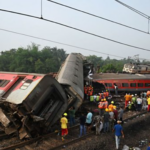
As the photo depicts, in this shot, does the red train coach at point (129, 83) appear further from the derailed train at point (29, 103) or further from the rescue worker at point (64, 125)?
the rescue worker at point (64, 125)

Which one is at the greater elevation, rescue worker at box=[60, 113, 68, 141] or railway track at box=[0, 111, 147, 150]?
rescue worker at box=[60, 113, 68, 141]

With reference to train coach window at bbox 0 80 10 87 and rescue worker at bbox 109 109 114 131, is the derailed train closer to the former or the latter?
train coach window at bbox 0 80 10 87

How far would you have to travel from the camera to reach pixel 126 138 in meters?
9.13

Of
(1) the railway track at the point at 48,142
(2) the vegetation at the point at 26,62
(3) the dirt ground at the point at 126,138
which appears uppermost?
(2) the vegetation at the point at 26,62

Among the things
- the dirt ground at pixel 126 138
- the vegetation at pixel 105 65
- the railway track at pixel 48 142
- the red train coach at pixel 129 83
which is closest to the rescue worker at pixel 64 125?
the railway track at pixel 48 142

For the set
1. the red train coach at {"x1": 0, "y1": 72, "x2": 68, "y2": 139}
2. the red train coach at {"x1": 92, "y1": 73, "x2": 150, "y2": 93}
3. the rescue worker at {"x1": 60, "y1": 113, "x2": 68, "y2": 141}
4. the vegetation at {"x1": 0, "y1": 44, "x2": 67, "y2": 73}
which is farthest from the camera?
the vegetation at {"x1": 0, "y1": 44, "x2": 67, "y2": 73}

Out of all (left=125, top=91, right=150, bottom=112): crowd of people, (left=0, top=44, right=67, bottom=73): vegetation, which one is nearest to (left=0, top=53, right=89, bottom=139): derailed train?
(left=125, top=91, right=150, bottom=112): crowd of people

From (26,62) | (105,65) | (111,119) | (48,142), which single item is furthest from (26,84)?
(105,65)

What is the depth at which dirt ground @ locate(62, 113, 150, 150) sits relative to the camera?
25.9 feet

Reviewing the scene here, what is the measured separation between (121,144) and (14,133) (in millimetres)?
5136

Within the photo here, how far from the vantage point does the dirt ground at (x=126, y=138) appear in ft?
25.9

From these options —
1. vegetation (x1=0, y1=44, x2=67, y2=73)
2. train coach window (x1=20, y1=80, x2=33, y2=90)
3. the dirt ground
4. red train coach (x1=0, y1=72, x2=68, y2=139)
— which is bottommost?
the dirt ground

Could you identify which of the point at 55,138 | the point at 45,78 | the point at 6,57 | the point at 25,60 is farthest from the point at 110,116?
the point at 6,57

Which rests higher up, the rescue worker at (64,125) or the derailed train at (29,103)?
the derailed train at (29,103)
